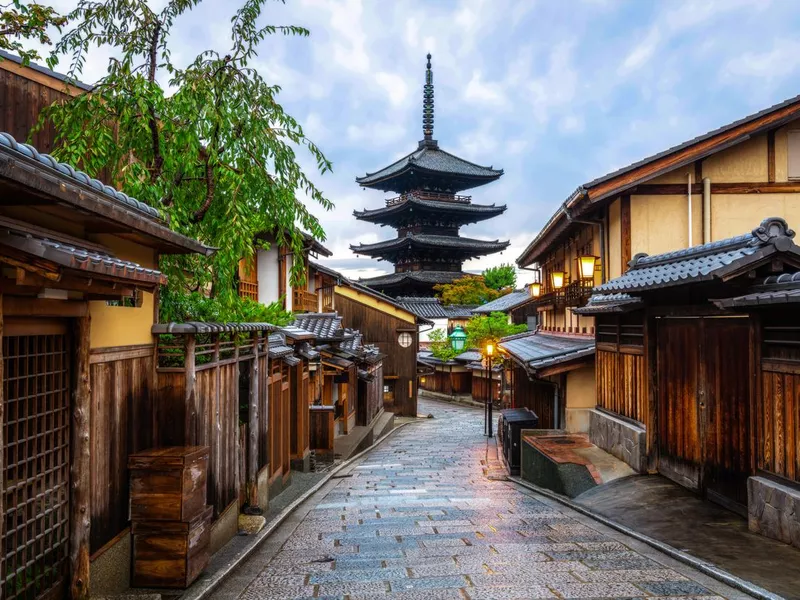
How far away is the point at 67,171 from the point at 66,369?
68.2 inches

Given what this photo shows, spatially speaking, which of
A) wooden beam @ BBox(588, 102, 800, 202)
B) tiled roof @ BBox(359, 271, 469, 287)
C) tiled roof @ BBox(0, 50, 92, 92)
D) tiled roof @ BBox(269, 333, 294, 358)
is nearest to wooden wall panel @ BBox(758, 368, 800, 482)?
wooden beam @ BBox(588, 102, 800, 202)

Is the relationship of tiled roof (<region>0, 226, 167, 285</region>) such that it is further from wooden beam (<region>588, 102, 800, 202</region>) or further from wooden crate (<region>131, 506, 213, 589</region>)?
wooden beam (<region>588, 102, 800, 202</region>)

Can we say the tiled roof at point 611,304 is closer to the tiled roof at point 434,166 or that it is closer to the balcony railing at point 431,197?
the tiled roof at point 434,166

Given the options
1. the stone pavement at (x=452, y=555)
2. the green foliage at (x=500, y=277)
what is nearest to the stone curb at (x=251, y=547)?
the stone pavement at (x=452, y=555)

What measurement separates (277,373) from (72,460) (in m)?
6.78

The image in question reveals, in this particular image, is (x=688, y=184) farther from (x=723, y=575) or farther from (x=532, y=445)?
(x=723, y=575)

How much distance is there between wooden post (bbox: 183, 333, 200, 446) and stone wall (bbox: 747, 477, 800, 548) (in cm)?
682

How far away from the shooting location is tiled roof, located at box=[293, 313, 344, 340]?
1915 cm

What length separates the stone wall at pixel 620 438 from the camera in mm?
10969

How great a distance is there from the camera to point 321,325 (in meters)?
21.5

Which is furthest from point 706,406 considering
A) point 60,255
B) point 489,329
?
point 489,329

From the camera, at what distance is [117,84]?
338 inches

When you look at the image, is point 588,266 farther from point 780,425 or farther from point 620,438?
point 780,425

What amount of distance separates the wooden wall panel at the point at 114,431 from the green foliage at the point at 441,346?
120 feet
